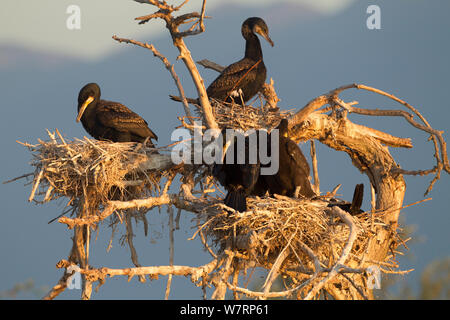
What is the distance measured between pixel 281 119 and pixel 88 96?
2.85m

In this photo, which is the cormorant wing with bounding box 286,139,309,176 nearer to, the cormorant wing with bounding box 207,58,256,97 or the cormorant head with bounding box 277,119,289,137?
the cormorant head with bounding box 277,119,289,137

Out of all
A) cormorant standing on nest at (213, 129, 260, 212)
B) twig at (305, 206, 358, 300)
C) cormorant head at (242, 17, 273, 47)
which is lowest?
twig at (305, 206, 358, 300)

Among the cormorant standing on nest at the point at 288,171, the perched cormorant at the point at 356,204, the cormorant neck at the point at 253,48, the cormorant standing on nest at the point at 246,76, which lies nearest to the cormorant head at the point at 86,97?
the cormorant standing on nest at the point at 246,76

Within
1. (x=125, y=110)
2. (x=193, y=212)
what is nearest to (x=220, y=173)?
(x=193, y=212)

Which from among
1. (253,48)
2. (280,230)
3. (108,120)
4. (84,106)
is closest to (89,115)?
(84,106)

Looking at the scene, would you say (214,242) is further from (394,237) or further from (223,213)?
(394,237)

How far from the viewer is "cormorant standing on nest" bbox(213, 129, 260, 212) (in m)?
7.57

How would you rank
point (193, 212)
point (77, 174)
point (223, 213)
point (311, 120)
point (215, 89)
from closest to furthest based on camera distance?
point (223, 213) → point (193, 212) → point (77, 174) → point (311, 120) → point (215, 89)

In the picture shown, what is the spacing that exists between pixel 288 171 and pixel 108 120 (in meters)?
2.81

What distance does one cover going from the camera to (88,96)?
9.77m

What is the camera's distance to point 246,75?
31.8 feet

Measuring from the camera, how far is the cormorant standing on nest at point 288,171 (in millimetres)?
8094

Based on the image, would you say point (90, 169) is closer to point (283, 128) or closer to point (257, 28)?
point (283, 128)

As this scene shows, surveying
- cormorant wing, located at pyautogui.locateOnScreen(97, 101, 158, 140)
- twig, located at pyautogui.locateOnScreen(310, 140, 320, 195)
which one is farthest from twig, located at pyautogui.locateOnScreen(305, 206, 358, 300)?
cormorant wing, located at pyautogui.locateOnScreen(97, 101, 158, 140)
